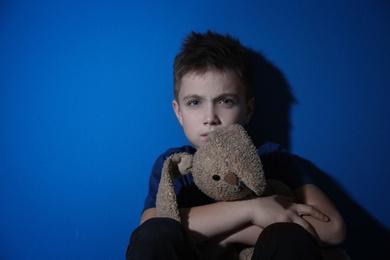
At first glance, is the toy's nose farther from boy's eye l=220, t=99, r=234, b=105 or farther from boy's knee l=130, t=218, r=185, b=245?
boy's eye l=220, t=99, r=234, b=105

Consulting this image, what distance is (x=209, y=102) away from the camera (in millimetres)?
793

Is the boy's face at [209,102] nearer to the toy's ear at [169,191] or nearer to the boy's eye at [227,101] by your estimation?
the boy's eye at [227,101]

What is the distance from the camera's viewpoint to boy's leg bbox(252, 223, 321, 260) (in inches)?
19.5

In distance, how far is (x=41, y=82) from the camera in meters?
0.98

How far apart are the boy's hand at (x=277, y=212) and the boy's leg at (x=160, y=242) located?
19 centimetres

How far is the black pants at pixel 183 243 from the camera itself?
0.50 meters

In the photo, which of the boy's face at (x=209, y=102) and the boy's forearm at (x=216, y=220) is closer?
the boy's forearm at (x=216, y=220)

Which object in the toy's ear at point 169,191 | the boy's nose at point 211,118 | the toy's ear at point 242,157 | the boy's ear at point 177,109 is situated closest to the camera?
the toy's ear at point 242,157

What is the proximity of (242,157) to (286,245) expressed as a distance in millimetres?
202

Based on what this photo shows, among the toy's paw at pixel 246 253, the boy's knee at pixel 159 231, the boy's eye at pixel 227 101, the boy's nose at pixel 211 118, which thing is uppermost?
the boy's eye at pixel 227 101

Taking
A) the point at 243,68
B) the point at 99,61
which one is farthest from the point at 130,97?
the point at 243,68

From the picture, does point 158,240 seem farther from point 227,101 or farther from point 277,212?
point 227,101

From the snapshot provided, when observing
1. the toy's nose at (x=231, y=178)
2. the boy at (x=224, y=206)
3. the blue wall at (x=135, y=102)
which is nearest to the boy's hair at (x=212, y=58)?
the boy at (x=224, y=206)

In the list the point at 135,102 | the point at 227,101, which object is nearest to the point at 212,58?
the point at 227,101
